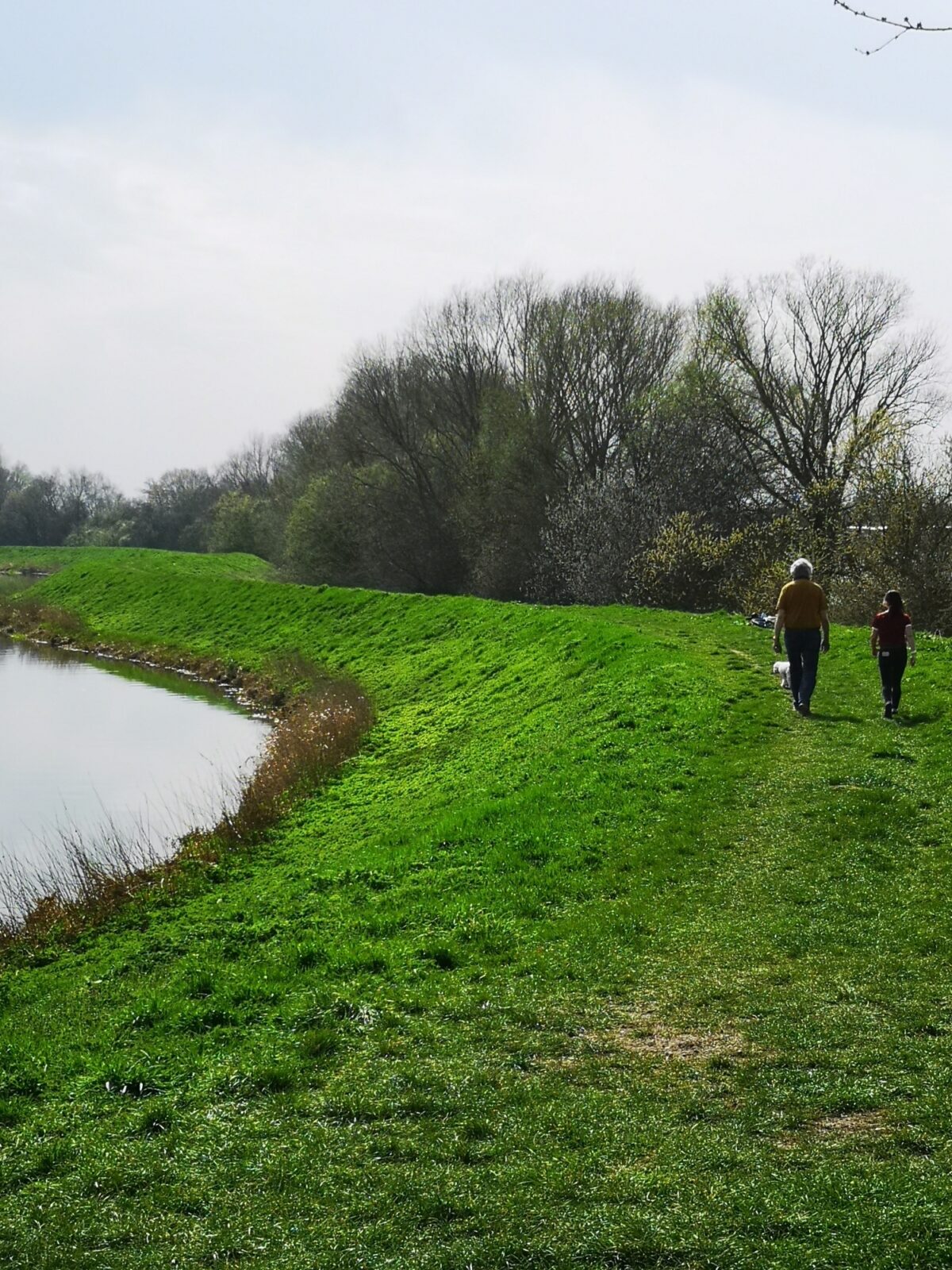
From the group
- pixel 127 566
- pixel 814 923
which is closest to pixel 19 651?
pixel 127 566

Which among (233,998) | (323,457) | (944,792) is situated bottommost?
(233,998)

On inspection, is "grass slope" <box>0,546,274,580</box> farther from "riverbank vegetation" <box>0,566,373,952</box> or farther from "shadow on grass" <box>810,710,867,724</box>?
"shadow on grass" <box>810,710,867,724</box>

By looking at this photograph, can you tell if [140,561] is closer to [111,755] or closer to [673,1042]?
[111,755]

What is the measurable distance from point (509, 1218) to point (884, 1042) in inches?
113

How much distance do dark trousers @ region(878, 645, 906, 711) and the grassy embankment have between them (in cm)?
41

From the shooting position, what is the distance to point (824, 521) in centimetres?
3259

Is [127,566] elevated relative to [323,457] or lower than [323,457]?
lower

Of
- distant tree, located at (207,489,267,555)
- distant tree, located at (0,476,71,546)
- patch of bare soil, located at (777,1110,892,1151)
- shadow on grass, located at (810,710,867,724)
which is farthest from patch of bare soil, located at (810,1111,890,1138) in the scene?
distant tree, located at (0,476,71,546)

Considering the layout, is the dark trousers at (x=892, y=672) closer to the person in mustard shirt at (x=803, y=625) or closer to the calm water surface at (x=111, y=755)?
the person in mustard shirt at (x=803, y=625)

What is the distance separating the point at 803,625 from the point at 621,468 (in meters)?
27.3

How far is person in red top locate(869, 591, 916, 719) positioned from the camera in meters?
15.3

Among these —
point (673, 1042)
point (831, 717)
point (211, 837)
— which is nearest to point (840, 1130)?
point (673, 1042)

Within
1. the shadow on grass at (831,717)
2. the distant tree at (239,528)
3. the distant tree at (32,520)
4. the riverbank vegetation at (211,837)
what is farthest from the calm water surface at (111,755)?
the distant tree at (32,520)

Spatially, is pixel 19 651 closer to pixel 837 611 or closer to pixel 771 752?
pixel 837 611
